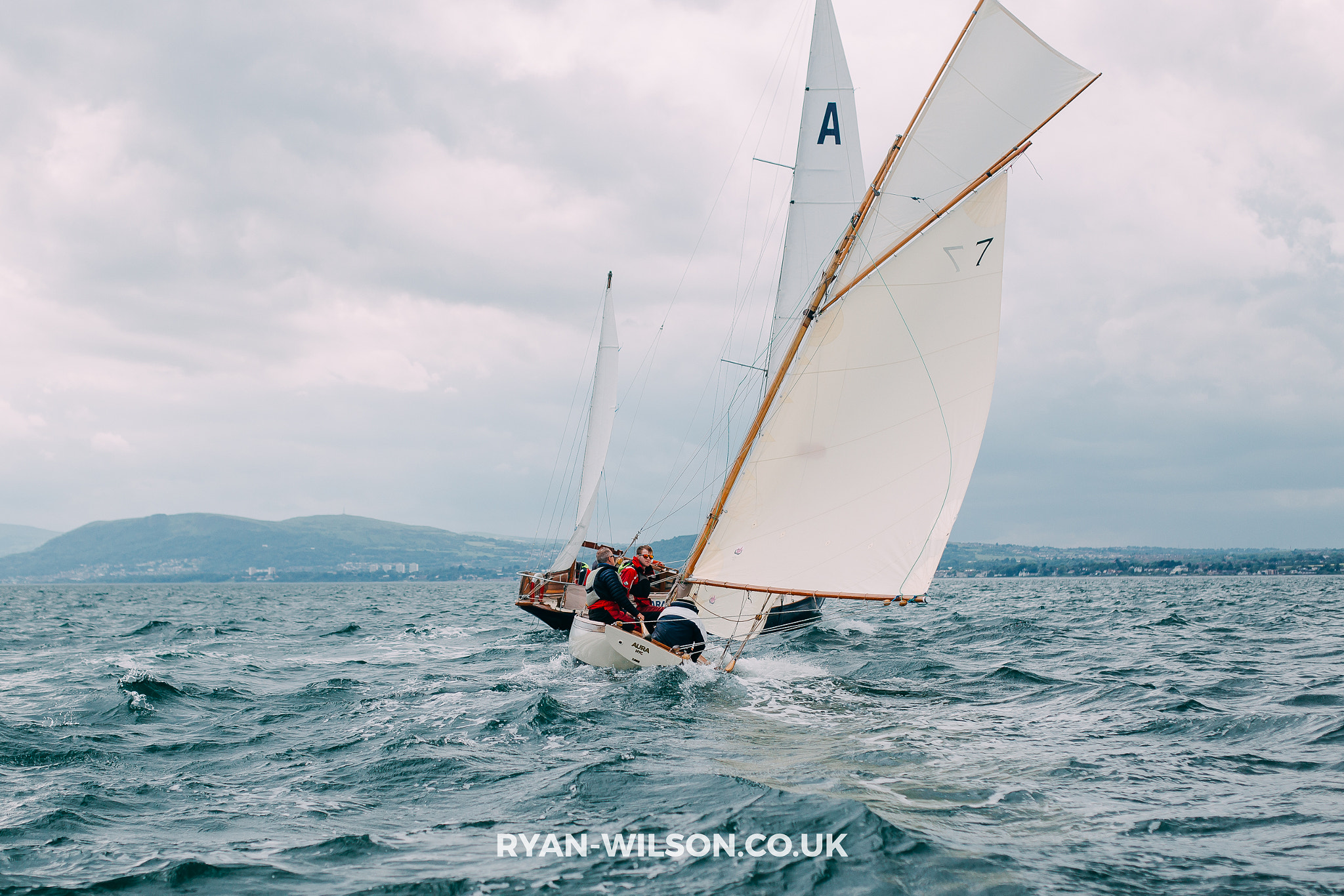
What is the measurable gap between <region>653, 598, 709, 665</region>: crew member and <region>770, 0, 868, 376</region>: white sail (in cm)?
1579

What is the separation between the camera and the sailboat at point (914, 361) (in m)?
14.5

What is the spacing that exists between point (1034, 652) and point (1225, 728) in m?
10.3

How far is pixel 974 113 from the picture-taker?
1495 cm

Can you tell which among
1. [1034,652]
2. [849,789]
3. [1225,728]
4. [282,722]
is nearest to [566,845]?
[849,789]

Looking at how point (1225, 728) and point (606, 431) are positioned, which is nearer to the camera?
point (1225, 728)

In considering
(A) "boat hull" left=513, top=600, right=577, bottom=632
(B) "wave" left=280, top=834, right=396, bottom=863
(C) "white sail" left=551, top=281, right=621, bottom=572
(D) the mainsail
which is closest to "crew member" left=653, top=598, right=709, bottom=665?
(D) the mainsail

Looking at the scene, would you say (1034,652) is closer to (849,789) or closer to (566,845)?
(849,789)

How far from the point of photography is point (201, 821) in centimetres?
819

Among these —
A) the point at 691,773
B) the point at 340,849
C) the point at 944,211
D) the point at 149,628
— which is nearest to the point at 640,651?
the point at 691,773

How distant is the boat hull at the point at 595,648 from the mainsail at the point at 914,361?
9.94 ft

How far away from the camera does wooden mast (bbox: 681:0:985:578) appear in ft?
51.4

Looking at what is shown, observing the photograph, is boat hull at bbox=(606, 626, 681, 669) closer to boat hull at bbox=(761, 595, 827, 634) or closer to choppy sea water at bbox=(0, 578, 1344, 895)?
choppy sea water at bbox=(0, 578, 1344, 895)

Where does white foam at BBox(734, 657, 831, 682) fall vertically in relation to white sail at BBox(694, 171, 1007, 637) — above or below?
below

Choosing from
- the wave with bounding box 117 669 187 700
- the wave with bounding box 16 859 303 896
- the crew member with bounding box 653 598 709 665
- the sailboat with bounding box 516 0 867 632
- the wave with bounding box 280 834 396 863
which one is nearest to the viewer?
the wave with bounding box 16 859 303 896
